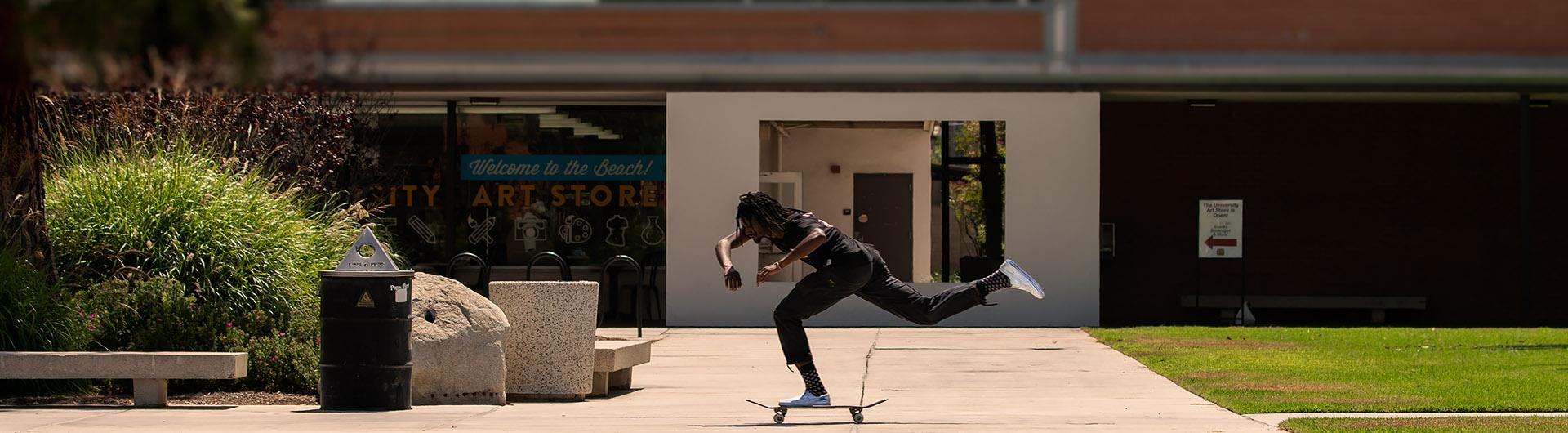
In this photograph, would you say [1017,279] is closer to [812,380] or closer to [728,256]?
[812,380]

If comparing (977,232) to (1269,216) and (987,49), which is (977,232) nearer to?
(987,49)

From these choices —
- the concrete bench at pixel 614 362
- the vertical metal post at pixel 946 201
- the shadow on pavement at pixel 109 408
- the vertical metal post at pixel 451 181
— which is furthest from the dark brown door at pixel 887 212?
the shadow on pavement at pixel 109 408

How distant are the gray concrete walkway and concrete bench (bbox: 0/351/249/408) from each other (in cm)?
21

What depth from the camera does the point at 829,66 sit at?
19.5 meters

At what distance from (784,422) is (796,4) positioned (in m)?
10.3

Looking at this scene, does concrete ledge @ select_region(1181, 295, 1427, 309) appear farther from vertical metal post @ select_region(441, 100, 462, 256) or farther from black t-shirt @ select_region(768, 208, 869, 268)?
black t-shirt @ select_region(768, 208, 869, 268)

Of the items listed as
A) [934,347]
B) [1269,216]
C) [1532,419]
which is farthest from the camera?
[1269,216]

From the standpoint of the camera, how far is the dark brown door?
65.2ft

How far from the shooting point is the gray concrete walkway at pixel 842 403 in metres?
9.27

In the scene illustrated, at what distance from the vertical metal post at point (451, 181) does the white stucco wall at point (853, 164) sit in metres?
4.11

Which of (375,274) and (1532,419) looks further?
(375,274)

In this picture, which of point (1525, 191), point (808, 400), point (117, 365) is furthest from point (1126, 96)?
point (117, 365)

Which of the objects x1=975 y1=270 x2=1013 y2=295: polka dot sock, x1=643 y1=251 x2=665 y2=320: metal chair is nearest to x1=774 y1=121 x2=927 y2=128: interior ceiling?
x1=643 y1=251 x2=665 y2=320: metal chair

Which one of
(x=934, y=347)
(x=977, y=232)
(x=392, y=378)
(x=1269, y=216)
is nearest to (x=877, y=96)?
(x=977, y=232)
